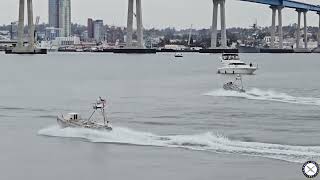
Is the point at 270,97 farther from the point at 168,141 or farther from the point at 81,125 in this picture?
the point at 168,141

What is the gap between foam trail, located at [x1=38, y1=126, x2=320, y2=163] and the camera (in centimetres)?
2306

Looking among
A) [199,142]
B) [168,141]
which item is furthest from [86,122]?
[199,142]

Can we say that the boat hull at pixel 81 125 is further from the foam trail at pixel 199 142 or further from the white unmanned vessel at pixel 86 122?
the foam trail at pixel 199 142

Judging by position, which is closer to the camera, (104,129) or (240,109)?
(104,129)

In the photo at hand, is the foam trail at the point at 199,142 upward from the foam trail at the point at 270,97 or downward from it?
downward

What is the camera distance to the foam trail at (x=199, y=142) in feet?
75.7

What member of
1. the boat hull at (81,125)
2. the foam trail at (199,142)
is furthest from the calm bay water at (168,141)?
the boat hull at (81,125)

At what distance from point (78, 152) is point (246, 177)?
21.8 ft

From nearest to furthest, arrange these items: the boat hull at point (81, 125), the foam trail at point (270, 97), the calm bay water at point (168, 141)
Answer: the calm bay water at point (168, 141)
the boat hull at point (81, 125)
the foam trail at point (270, 97)

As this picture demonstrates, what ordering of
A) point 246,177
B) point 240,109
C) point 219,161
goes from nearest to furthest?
point 246,177 → point 219,161 → point 240,109

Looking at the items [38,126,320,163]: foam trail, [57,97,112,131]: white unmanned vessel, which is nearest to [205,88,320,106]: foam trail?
[38,126,320,163]: foam trail

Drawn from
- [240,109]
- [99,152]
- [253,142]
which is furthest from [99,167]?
[240,109]

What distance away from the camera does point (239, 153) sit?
23.6m

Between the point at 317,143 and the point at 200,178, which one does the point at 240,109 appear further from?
the point at 200,178
